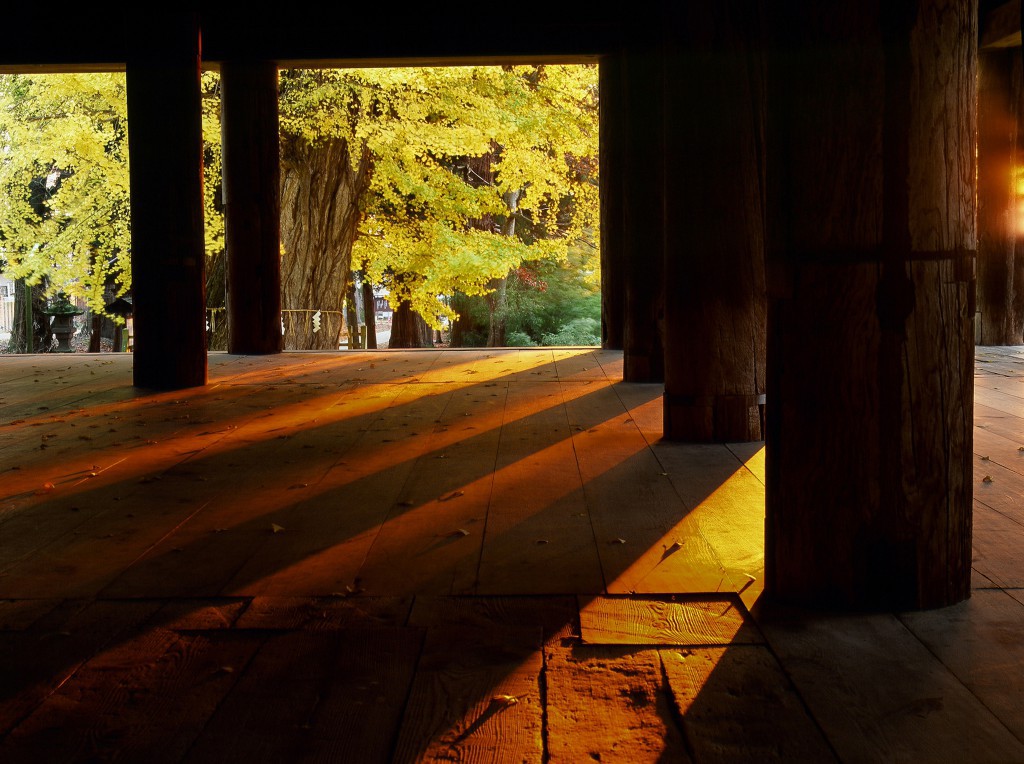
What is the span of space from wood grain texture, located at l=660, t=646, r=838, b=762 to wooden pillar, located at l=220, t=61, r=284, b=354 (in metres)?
8.94

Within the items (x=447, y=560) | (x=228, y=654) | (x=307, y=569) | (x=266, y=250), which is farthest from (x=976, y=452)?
(x=266, y=250)

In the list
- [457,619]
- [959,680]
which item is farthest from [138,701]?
[959,680]

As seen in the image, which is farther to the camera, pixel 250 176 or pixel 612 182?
pixel 250 176

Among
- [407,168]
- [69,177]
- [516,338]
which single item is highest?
[69,177]

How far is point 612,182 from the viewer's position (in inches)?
386

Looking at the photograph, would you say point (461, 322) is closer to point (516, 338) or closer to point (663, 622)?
point (516, 338)

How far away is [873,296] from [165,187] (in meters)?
6.52

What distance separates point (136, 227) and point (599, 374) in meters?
3.91

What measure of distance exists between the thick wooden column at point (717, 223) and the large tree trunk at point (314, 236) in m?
9.70

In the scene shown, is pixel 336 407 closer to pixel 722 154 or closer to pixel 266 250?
pixel 722 154

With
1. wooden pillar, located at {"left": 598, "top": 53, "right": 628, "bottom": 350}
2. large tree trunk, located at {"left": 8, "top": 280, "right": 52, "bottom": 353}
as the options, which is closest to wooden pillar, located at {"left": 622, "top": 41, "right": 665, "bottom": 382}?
wooden pillar, located at {"left": 598, "top": 53, "right": 628, "bottom": 350}

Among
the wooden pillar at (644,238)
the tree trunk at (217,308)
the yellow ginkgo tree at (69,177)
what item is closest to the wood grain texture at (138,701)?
the wooden pillar at (644,238)

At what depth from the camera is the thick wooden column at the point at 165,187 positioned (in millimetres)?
7816

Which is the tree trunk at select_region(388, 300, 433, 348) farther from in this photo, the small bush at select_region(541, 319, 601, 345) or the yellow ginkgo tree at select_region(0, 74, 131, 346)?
the yellow ginkgo tree at select_region(0, 74, 131, 346)
